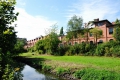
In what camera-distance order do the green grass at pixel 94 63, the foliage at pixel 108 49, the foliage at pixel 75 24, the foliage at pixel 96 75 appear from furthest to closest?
the foliage at pixel 75 24, the foliage at pixel 108 49, the green grass at pixel 94 63, the foliage at pixel 96 75

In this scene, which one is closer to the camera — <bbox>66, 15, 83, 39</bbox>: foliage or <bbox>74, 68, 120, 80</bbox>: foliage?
<bbox>74, 68, 120, 80</bbox>: foliage

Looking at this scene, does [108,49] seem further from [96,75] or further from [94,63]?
[96,75]

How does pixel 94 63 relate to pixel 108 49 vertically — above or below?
below

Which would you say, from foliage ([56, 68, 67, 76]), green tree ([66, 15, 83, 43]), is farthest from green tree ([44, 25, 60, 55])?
foliage ([56, 68, 67, 76])

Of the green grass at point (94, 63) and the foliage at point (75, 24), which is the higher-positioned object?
Answer: the foliage at point (75, 24)

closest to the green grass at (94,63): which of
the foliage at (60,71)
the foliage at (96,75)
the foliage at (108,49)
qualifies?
the foliage at (60,71)

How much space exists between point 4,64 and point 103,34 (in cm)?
3604

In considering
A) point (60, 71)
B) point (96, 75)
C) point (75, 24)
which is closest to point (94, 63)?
point (60, 71)

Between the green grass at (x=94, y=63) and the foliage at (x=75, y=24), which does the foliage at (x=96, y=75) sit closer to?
the green grass at (x=94, y=63)

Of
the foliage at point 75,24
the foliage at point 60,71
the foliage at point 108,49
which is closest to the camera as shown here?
the foliage at point 60,71

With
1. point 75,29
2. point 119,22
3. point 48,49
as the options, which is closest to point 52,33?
point 48,49

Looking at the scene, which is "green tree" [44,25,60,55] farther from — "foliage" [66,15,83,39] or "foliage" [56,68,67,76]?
"foliage" [56,68,67,76]

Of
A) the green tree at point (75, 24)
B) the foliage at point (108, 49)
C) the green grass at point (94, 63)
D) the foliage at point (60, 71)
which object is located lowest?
the foliage at point (60, 71)

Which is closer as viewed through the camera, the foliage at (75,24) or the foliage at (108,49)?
the foliage at (108,49)
